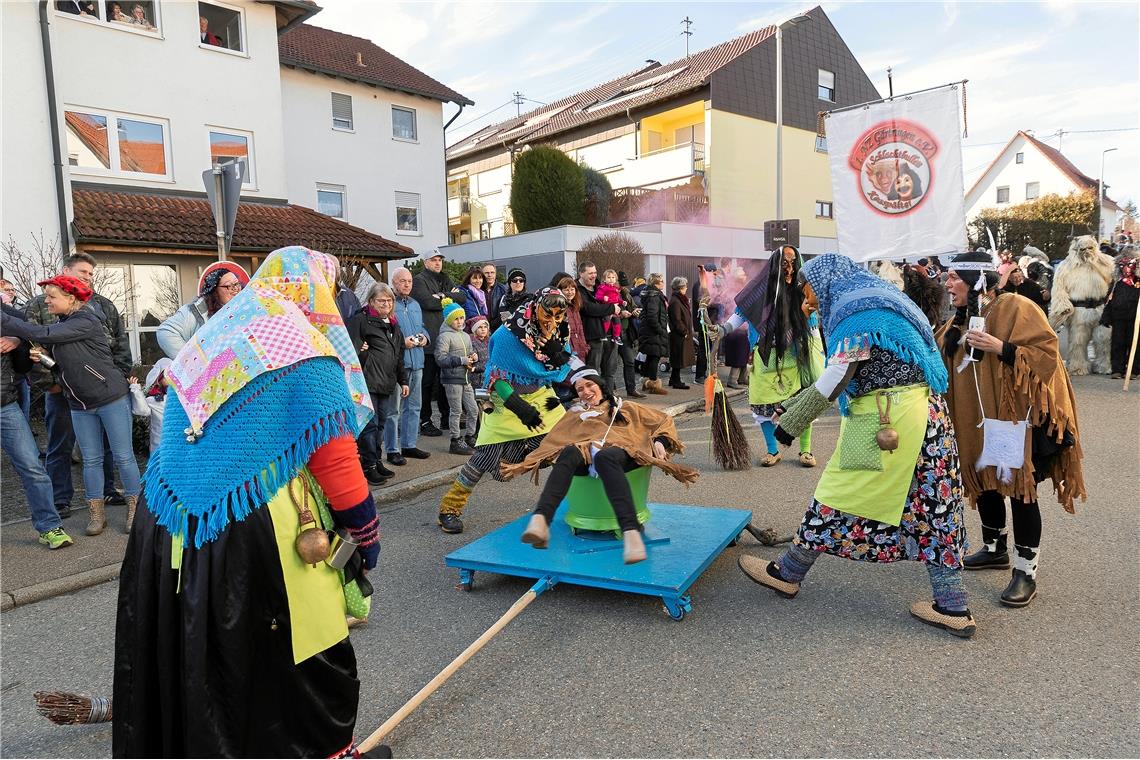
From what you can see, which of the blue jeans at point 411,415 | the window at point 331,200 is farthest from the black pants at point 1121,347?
the window at point 331,200

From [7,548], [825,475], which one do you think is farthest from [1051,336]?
[7,548]

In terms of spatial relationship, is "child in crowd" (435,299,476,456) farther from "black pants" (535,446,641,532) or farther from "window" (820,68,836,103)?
"window" (820,68,836,103)

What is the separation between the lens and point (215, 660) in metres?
2.11

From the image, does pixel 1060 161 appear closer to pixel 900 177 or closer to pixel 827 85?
pixel 827 85

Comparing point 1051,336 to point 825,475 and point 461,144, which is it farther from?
point 461,144

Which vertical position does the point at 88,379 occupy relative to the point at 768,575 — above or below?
above

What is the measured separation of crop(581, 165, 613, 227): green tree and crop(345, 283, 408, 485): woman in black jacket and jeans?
1774 cm

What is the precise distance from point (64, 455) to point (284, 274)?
16.9 ft

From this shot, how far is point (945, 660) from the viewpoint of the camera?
3447mm

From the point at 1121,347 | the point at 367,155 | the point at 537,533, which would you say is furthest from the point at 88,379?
the point at 367,155

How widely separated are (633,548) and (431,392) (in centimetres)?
585

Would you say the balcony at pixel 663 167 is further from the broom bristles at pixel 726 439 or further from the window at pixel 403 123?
the broom bristles at pixel 726 439

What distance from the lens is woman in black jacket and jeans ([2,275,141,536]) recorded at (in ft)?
17.4

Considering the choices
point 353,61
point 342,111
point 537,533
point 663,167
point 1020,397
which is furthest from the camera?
point 663,167
